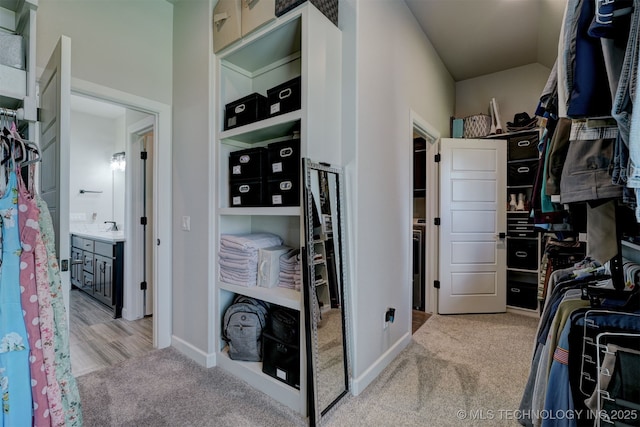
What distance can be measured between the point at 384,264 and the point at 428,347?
0.97 m

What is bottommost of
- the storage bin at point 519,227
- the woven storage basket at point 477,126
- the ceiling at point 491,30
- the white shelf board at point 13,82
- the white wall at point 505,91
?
the storage bin at point 519,227

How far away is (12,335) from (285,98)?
166 cm

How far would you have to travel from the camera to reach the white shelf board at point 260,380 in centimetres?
184

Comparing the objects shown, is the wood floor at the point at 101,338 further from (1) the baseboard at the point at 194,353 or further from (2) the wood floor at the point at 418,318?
(2) the wood floor at the point at 418,318

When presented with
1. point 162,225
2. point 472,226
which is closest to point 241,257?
point 162,225

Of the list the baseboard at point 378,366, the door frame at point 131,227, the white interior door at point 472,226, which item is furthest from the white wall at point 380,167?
the door frame at point 131,227

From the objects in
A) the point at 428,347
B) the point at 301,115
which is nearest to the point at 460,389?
the point at 428,347

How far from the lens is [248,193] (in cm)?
214

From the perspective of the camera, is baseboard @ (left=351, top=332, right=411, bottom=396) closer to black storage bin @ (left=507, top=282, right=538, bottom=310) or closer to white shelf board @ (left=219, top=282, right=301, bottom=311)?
white shelf board @ (left=219, top=282, right=301, bottom=311)

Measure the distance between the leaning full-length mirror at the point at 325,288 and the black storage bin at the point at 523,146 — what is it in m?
2.67

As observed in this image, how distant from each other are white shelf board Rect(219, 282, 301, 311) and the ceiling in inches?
103

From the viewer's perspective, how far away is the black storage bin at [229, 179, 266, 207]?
2.08 metres

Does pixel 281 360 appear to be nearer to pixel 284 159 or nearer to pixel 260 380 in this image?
pixel 260 380

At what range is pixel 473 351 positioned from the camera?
2.58 meters
